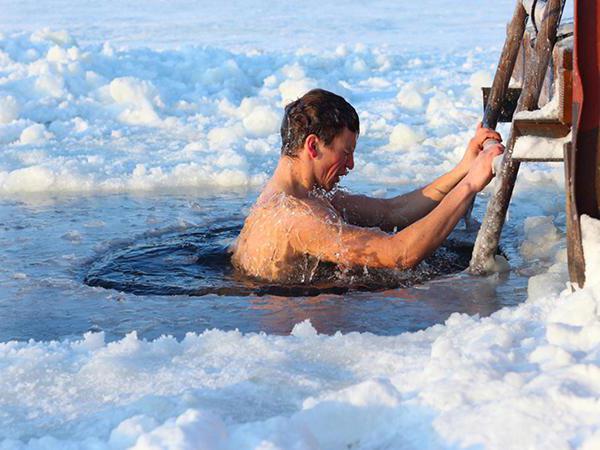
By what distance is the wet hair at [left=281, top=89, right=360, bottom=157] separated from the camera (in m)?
4.67

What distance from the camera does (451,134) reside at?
9.31 m

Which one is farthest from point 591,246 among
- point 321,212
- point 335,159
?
point 335,159

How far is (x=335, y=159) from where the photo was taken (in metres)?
4.76

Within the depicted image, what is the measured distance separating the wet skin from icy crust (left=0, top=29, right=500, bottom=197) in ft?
8.44

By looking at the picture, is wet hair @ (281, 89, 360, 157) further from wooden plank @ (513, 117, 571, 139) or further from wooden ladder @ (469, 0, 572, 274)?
wooden plank @ (513, 117, 571, 139)

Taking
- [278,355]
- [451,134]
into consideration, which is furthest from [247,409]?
[451,134]

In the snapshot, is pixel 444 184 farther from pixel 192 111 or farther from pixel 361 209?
pixel 192 111

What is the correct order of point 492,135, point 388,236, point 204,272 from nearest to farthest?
point 388,236
point 492,135
point 204,272

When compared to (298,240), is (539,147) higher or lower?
higher

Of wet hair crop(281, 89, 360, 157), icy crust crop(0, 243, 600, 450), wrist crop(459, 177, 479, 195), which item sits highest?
wet hair crop(281, 89, 360, 157)

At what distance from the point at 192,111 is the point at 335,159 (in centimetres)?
634

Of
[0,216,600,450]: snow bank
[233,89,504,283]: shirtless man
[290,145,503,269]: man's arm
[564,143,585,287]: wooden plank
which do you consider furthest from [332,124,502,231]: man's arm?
[0,216,600,450]: snow bank

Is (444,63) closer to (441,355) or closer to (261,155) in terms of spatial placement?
(261,155)

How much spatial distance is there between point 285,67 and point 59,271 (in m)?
8.94
